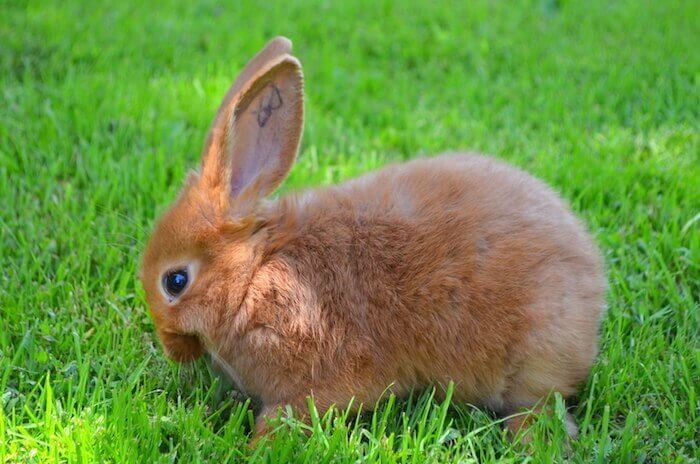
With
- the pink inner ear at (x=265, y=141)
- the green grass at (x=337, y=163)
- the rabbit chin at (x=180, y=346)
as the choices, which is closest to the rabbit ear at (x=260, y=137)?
the pink inner ear at (x=265, y=141)

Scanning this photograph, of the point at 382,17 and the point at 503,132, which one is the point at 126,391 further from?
the point at 382,17

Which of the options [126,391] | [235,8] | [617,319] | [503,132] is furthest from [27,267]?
[235,8]

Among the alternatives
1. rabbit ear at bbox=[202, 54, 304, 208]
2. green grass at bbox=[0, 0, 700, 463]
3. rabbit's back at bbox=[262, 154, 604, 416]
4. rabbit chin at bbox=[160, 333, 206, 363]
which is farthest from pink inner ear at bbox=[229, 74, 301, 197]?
green grass at bbox=[0, 0, 700, 463]

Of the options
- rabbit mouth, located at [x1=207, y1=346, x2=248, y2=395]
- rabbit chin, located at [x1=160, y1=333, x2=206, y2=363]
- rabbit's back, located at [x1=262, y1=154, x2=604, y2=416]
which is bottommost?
rabbit mouth, located at [x1=207, y1=346, x2=248, y2=395]

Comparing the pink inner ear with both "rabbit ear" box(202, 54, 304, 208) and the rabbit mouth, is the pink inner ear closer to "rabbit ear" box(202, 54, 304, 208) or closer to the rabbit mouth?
"rabbit ear" box(202, 54, 304, 208)

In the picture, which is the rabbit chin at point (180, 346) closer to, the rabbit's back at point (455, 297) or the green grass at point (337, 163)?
the green grass at point (337, 163)

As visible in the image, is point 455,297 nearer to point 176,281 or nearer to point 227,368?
point 227,368
